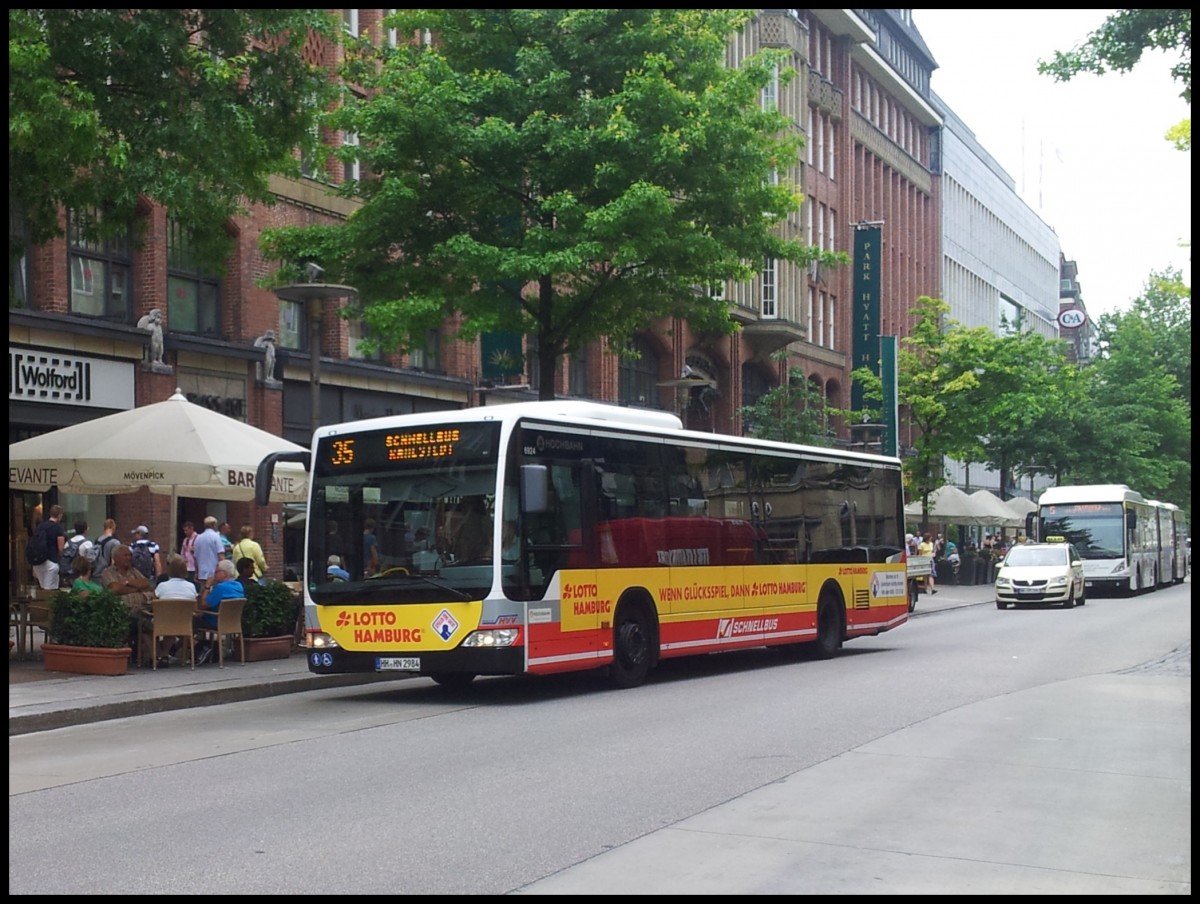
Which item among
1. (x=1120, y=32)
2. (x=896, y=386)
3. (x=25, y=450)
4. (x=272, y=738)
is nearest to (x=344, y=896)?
(x=272, y=738)

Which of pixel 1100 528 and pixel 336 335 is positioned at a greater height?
pixel 336 335

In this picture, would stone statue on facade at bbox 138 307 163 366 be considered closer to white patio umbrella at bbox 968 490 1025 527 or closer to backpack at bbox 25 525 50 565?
backpack at bbox 25 525 50 565

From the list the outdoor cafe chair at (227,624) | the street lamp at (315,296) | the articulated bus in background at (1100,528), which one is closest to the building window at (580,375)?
the articulated bus in background at (1100,528)

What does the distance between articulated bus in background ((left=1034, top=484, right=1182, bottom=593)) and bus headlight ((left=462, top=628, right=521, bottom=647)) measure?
31140 millimetres

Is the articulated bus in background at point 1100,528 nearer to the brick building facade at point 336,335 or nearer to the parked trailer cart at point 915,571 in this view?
the parked trailer cart at point 915,571

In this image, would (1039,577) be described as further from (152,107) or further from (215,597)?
(152,107)

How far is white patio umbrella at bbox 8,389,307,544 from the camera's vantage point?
1816 centimetres

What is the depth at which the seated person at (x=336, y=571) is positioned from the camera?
15.4 meters

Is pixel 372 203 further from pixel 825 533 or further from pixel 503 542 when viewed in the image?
pixel 503 542

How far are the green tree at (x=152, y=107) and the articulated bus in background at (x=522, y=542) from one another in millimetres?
3208

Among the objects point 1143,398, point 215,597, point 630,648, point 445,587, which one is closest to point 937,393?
point 1143,398

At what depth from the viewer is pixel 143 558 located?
77.5ft

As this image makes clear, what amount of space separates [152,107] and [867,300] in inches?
1891

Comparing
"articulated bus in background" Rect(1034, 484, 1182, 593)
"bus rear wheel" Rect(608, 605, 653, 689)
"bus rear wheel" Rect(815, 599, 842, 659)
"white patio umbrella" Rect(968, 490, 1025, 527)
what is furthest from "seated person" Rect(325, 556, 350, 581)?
"white patio umbrella" Rect(968, 490, 1025, 527)
